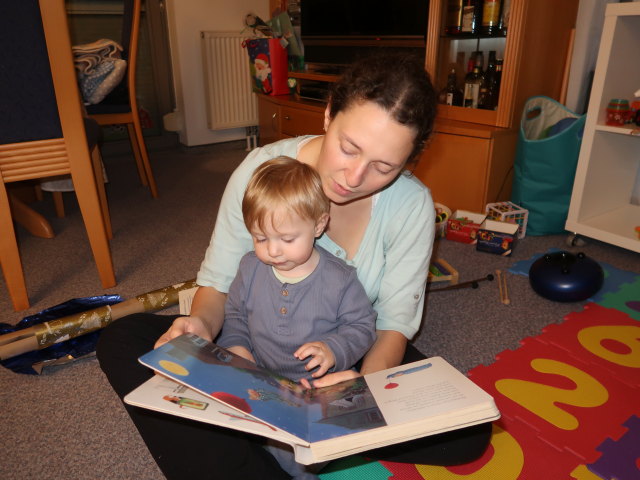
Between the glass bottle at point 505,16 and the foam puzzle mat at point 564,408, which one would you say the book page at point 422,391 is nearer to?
the foam puzzle mat at point 564,408

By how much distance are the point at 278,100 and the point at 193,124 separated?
0.83m

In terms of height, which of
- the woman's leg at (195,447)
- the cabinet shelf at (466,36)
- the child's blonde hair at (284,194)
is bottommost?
the woman's leg at (195,447)

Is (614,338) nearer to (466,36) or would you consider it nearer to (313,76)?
(466,36)

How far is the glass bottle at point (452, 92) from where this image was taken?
226 centimetres

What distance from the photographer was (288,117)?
2.86 meters

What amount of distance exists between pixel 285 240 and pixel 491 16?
1.74 m

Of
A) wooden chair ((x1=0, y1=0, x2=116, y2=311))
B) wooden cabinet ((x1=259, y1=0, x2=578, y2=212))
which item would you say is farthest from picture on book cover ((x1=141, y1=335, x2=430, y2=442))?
wooden cabinet ((x1=259, y1=0, x2=578, y2=212))

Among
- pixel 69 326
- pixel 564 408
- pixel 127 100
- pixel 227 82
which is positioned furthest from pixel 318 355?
pixel 227 82

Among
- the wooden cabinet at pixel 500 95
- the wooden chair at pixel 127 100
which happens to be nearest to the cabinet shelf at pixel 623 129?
the wooden cabinet at pixel 500 95

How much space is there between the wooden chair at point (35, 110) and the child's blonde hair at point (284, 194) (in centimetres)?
87

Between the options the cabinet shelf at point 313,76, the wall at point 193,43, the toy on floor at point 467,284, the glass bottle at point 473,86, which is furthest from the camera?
the wall at point 193,43

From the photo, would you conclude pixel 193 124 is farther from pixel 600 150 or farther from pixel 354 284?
pixel 354 284

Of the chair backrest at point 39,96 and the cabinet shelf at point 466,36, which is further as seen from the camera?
the cabinet shelf at point 466,36

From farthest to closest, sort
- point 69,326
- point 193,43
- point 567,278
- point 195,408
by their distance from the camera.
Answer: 1. point 193,43
2. point 567,278
3. point 69,326
4. point 195,408
